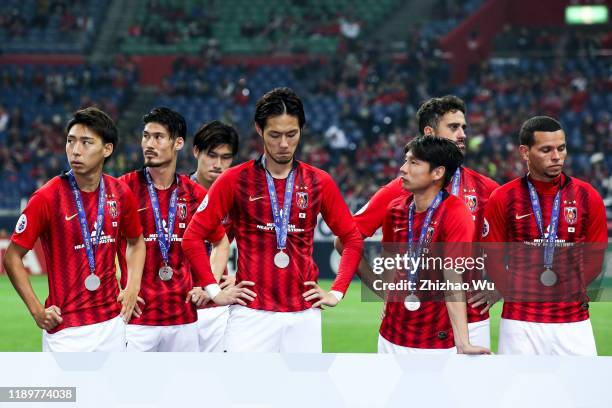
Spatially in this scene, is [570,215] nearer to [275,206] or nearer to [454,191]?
[454,191]

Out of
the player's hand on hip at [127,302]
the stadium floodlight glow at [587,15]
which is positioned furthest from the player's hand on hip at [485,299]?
the stadium floodlight glow at [587,15]

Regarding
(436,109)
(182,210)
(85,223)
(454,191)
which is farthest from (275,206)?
(436,109)

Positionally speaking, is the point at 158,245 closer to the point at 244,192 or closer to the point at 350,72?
the point at 244,192

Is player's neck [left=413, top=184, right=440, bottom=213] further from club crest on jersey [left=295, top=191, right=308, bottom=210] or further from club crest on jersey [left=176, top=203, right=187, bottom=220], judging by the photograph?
club crest on jersey [left=176, top=203, right=187, bottom=220]

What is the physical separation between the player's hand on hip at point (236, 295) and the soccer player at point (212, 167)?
1.52 metres

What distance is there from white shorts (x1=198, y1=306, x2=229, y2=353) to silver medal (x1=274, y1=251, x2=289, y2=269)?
1601 millimetres

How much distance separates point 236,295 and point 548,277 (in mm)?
1622

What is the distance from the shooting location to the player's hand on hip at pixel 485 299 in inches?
191

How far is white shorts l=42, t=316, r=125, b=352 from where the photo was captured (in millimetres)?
4645

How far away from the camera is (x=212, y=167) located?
20.4 ft

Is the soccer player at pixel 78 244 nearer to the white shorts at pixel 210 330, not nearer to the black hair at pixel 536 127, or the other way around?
the white shorts at pixel 210 330

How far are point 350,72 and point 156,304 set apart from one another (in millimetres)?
18646

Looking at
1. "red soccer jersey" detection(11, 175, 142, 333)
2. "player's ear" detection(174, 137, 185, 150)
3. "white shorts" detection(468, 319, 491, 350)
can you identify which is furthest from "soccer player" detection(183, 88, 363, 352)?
"player's ear" detection(174, 137, 185, 150)

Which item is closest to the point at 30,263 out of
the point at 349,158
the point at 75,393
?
the point at 349,158
